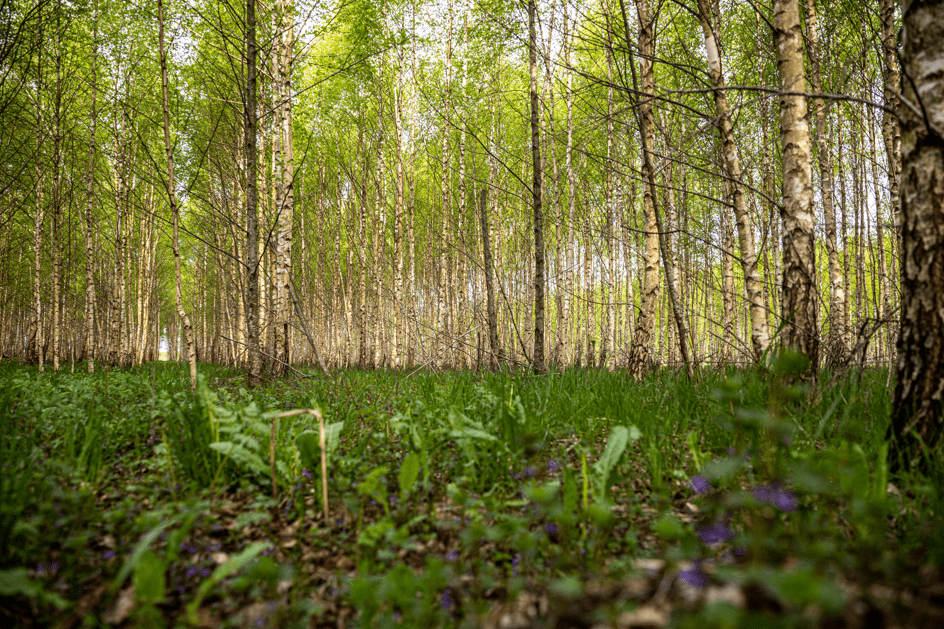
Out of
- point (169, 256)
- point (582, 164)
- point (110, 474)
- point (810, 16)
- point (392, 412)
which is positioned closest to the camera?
point (110, 474)

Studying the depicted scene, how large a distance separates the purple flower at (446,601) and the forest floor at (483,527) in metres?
0.01

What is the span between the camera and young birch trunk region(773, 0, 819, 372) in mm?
3074

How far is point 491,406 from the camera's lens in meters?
3.10

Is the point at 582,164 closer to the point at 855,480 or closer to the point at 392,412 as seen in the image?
the point at 392,412

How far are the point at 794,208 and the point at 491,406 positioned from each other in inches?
111

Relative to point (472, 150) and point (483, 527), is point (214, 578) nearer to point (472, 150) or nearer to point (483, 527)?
point (483, 527)

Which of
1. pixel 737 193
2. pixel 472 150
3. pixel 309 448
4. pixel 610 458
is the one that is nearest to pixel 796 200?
pixel 737 193

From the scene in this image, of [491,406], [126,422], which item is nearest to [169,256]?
[126,422]

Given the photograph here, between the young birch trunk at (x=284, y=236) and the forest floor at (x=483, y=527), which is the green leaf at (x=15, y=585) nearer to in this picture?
the forest floor at (x=483, y=527)

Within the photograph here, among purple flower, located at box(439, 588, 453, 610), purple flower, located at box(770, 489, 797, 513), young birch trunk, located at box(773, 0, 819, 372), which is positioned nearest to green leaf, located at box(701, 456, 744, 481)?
purple flower, located at box(770, 489, 797, 513)

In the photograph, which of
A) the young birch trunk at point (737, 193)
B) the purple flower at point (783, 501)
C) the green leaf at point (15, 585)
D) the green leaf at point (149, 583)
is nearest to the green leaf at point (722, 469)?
the purple flower at point (783, 501)

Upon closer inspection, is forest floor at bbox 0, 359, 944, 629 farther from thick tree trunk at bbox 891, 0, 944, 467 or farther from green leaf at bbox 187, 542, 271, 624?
thick tree trunk at bbox 891, 0, 944, 467

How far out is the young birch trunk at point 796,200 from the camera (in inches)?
121

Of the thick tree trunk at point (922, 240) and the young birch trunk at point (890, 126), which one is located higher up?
the young birch trunk at point (890, 126)
